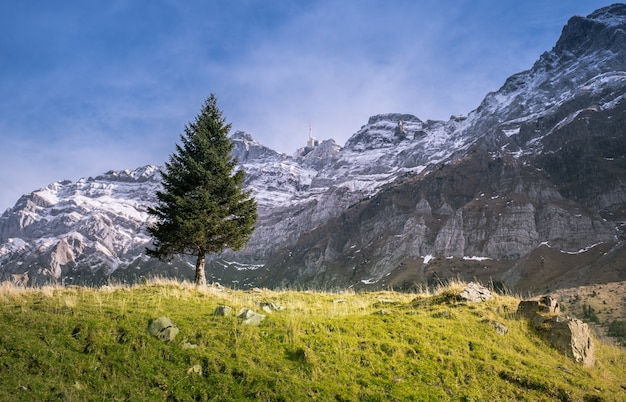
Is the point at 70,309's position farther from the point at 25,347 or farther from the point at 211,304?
the point at 211,304

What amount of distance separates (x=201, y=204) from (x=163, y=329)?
45.4 ft

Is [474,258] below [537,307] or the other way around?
below

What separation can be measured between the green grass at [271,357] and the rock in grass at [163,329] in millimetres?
242

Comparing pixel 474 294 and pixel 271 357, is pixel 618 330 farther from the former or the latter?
pixel 271 357

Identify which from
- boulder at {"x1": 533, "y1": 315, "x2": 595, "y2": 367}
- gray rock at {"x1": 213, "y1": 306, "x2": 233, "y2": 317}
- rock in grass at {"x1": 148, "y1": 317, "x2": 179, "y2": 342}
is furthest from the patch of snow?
rock in grass at {"x1": 148, "y1": 317, "x2": 179, "y2": 342}

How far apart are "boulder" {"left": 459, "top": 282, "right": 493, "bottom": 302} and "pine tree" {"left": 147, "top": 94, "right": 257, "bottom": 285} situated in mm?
14530

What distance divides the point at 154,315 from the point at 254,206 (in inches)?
605

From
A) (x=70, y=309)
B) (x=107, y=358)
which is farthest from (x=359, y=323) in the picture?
(x=70, y=309)

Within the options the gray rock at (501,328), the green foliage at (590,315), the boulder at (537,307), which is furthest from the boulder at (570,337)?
the green foliage at (590,315)

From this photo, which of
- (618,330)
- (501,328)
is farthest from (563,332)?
(618,330)

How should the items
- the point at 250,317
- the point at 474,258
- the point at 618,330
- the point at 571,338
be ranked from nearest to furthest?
1. the point at 250,317
2. the point at 571,338
3. the point at 618,330
4. the point at 474,258

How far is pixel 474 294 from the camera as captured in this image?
18719 mm

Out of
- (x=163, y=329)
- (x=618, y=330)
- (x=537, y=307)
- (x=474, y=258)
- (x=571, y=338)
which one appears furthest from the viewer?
(x=474, y=258)

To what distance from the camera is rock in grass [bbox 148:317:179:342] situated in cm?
1140
